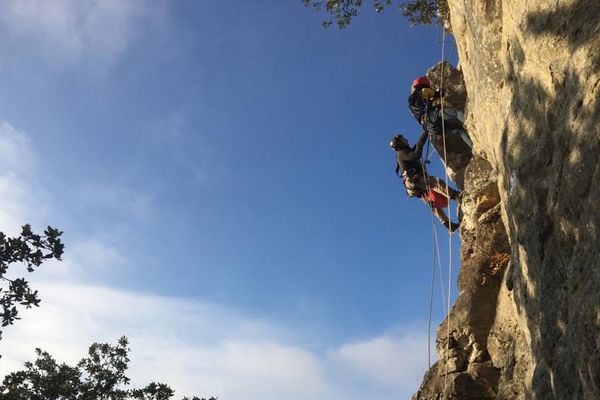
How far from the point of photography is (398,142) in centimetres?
1659

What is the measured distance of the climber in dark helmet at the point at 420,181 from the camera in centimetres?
1563

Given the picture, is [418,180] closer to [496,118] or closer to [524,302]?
[496,118]

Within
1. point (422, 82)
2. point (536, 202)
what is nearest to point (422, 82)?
point (422, 82)

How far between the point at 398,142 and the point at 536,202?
9.76m

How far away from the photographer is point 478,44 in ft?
33.2

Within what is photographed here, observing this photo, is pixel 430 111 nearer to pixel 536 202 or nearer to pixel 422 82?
pixel 422 82

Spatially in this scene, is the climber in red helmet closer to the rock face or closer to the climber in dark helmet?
the climber in dark helmet

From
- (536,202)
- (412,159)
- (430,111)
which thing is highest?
(430,111)

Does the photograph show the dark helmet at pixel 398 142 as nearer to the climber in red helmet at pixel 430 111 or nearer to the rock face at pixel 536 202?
the climber in red helmet at pixel 430 111

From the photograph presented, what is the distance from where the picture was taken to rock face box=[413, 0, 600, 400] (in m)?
5.46

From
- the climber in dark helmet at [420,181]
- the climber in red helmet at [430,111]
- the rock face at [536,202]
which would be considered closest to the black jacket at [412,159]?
the climber in dark helmet at [420,181]

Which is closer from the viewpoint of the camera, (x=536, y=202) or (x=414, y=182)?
(x=536, y=202)

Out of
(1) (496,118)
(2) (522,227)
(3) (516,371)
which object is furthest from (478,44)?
(3) (516,371)

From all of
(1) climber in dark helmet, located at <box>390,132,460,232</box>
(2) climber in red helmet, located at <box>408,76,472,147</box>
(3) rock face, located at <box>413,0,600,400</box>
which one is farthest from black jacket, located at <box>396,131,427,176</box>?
(3) rock face, located at <box>413,0,600,400</box>
